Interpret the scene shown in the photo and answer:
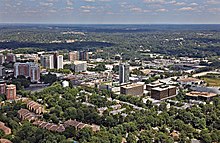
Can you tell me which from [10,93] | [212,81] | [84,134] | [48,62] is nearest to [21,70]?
[48,62]

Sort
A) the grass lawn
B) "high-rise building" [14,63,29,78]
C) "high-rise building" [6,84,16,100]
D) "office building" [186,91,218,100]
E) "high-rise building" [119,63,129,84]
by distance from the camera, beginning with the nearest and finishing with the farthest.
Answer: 1. "high-rise building" [6,84,16,100]
2. "office building" [186,91,218,100]
3. "high-rise building" [119,63,129,84]
4. the grass lawn
5. "high-rise building" [14,63,29,78]

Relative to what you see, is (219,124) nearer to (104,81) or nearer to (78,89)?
(78,89)

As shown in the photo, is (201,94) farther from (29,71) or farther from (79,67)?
(79,67)

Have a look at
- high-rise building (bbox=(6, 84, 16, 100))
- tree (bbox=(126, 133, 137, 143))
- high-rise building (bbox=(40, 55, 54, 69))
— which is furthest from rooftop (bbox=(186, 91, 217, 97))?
high-rise building (bbox=(40, 55, 54, 69))

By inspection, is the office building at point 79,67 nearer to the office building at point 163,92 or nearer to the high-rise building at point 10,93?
the high-rise building at point 10,93

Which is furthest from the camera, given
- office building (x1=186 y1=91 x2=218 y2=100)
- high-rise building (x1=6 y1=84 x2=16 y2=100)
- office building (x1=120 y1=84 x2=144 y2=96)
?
office building (x1=120 y1=84 x2=144 y2=96)

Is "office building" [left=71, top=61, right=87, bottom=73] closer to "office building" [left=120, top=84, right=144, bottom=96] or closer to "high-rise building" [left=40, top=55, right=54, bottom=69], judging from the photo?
"high-rise building" [left=40, top=55, right=54, bottom=69]
